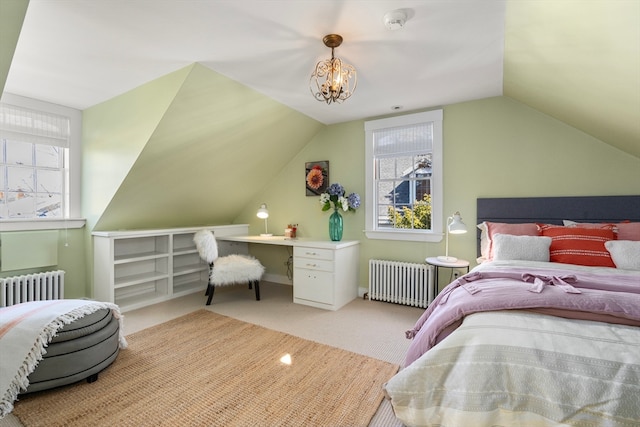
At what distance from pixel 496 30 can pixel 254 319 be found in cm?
324

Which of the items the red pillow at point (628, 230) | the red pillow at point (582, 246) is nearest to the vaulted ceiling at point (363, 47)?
the red pillow at point (628, 230)

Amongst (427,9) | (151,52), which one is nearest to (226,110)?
(151,52)

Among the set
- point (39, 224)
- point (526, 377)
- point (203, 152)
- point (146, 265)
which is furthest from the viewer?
point (146, 265)

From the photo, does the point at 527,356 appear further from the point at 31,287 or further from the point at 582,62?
the point at 31,287

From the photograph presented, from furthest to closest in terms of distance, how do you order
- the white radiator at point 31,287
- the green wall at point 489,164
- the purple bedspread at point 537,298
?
the white radiator at point 31,287 < the green wall at point 489,164 < the purple bedspread at point 537,298

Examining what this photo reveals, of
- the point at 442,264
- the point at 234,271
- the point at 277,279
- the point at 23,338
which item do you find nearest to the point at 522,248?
the point at 442,264

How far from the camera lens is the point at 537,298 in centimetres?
137

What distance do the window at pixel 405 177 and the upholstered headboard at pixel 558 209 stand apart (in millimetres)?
546

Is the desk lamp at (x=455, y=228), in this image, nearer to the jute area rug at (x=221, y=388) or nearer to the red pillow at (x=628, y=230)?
the red pillow at (x=628, y=230)

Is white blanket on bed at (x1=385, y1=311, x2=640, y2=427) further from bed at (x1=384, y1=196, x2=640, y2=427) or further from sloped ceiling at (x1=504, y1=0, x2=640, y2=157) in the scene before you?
sloped ceiling at (x1=504, y1=0, x2=640, y2=157)

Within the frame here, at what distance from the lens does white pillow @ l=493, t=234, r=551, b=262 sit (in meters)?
2.43

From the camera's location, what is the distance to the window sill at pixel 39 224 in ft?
9.68

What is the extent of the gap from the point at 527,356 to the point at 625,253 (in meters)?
1.83

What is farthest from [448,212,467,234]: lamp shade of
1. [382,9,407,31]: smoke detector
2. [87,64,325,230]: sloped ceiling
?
[87,64,325,230]: sloped ceiling
